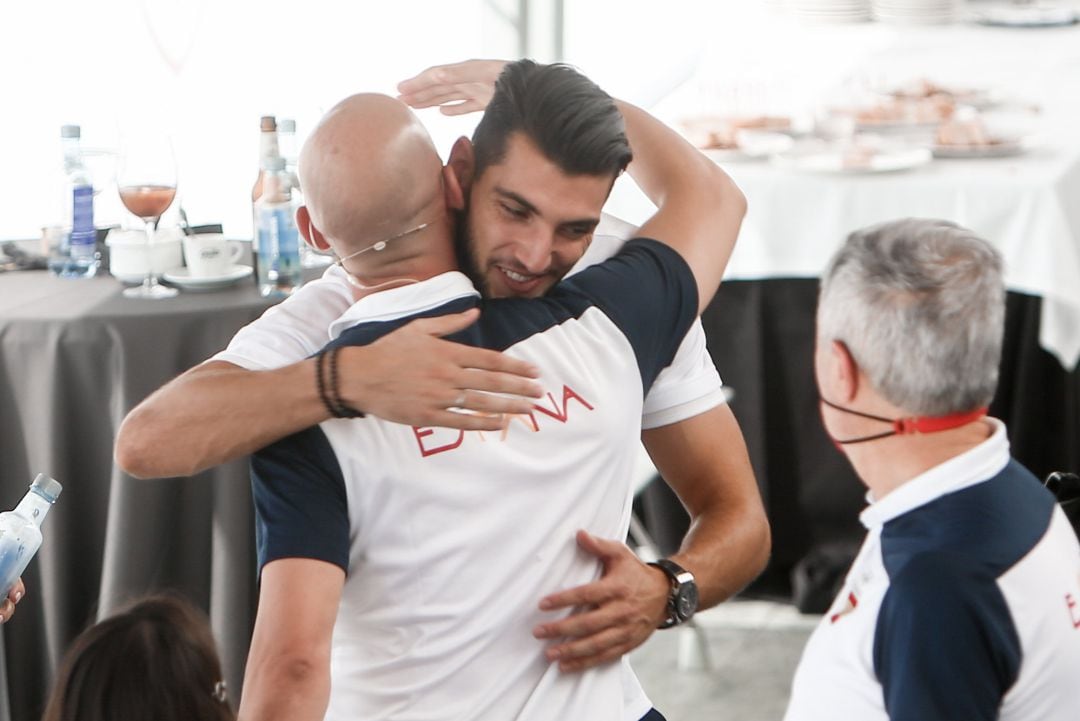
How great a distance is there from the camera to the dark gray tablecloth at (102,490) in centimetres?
240

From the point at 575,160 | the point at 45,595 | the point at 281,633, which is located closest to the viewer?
the point at 281,633

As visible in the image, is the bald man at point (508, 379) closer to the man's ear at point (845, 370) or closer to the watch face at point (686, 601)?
the watch face at point (686, 601)

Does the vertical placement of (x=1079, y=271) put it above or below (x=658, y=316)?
below

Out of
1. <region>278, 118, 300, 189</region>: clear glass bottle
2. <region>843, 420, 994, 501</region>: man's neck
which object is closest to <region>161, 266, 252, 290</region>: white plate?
<region>278, 118, 300, 189</region>: clear glass bottle

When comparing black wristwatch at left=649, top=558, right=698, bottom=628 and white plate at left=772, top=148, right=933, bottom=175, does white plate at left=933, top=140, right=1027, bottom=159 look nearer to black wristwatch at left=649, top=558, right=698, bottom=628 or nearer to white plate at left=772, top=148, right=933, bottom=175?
white plate at left=772, top=148, right=933, bottom=175

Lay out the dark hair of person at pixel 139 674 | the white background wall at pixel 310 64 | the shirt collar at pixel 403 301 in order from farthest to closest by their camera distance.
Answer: the white background wall at pixel 310 64 < the shirt collar at pixel 403 301 < the dark hair of person at pixel 139 674

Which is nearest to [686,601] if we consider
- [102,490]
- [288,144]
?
[102,490]

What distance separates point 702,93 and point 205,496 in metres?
2.58

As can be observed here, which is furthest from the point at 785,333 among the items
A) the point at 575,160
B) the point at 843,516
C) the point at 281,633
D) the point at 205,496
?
the point at 281,633

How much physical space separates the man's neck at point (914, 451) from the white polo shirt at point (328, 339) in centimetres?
22

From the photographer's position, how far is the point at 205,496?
2.46 metres

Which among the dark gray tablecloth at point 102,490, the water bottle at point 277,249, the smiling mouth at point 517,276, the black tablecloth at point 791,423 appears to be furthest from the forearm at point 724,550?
the black tablecloth at point 791,423

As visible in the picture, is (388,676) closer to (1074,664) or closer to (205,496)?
(1074,664)

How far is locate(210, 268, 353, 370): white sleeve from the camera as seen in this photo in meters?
1.43
